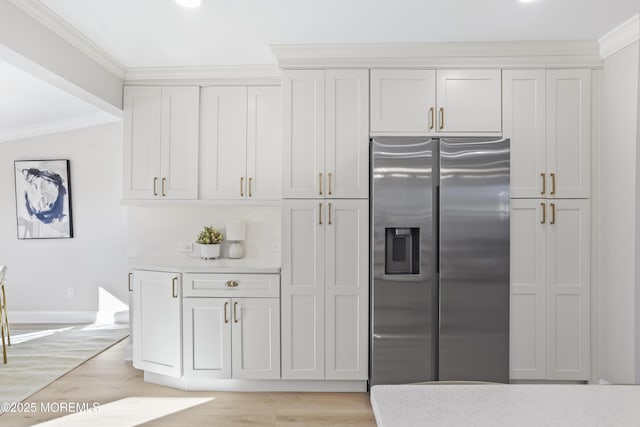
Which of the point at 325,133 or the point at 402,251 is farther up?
the point at 325,133

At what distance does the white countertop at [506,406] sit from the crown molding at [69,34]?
2688mm

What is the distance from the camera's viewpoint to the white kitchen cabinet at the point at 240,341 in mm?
3031

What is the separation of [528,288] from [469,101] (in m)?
1.36

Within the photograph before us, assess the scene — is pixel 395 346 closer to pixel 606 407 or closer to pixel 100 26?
pixel 606 407

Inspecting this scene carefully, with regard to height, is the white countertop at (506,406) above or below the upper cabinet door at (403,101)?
below

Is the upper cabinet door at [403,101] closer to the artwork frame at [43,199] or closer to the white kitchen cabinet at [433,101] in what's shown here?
the white kitchen cabinet at [433,101]

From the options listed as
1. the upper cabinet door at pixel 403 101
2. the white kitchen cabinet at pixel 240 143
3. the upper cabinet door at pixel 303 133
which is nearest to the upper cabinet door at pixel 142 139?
the white kitchen cabinet at pixel 240 143

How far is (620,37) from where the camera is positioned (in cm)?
273

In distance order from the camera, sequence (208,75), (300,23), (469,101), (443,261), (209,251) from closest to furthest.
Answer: (300,23) < (443,261) < (469,101) < (208,75) < (209,251)

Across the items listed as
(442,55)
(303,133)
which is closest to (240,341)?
(303,133)

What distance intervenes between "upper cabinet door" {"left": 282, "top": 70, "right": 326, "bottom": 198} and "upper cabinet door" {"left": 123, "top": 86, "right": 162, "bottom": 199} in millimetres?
1158

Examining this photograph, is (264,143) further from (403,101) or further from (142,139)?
(403,101)

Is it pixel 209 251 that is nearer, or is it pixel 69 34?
pixel 69 34

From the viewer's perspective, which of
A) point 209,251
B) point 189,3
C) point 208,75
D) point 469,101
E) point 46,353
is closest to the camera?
point 189,3
